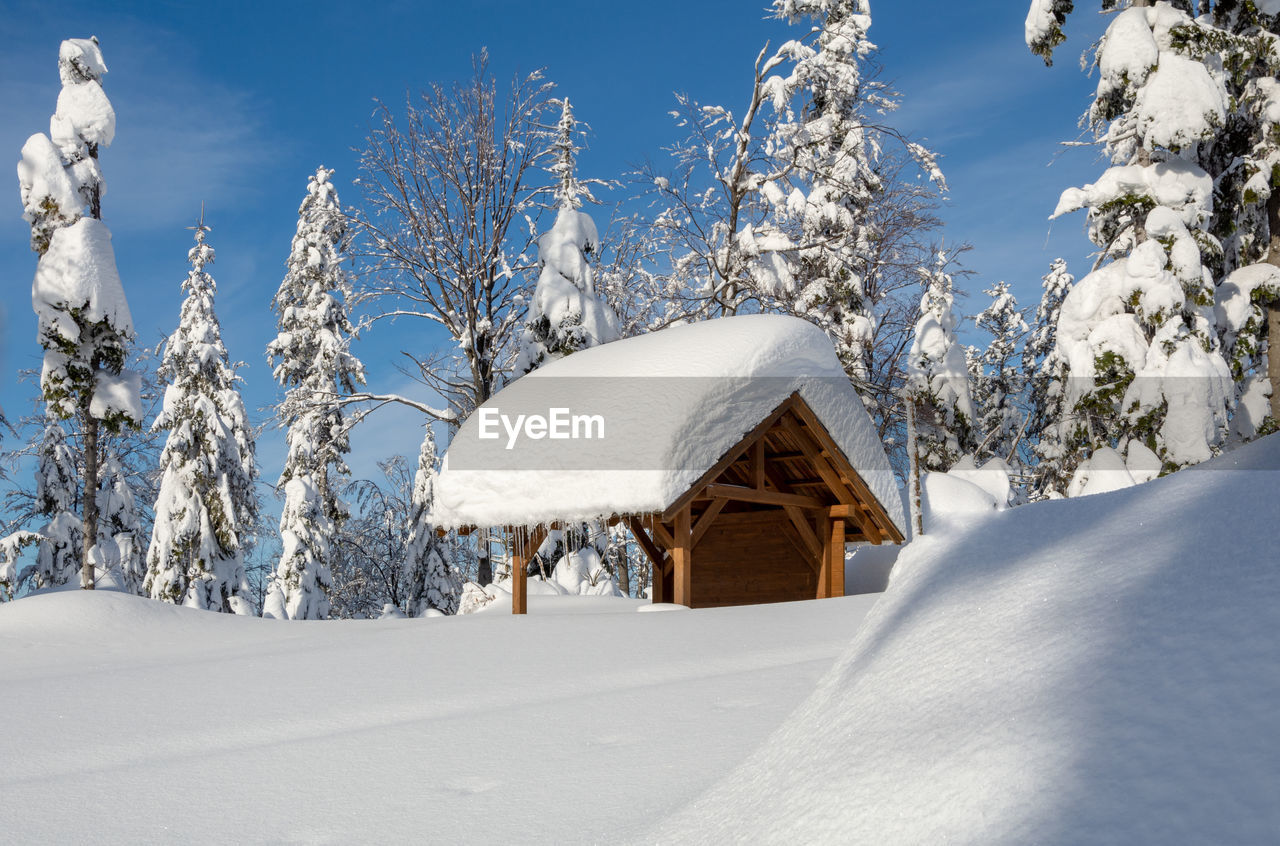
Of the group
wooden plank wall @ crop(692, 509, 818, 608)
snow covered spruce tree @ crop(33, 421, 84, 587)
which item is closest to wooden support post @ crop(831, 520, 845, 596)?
wooden plank wall @ crop(692, 509, 818, 608)

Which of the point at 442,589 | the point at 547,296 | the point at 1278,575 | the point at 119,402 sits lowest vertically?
the point at 442,589

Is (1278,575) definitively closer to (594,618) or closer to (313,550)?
(594,618)

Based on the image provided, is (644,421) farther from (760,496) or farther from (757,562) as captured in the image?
(757,562)

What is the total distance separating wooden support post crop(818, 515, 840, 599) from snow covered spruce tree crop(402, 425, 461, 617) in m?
18.4

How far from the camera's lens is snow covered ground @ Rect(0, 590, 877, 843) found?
4.50m

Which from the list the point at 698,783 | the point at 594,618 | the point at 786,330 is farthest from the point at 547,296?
the point at 698,783

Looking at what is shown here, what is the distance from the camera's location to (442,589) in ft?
99.8

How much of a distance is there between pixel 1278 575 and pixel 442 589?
30.0 metres

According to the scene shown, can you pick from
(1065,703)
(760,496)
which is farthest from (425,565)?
(1065,703)

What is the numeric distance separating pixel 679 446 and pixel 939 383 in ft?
41.4

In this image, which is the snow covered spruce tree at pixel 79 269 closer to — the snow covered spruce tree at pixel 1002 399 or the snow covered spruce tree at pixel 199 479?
the snow covered spruce tree at pixel 199 479

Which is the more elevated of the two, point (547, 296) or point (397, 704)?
point (547, 296)

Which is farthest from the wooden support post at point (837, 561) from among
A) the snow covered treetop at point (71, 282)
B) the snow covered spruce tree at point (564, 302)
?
the snow covered treetop at point (71, 282)

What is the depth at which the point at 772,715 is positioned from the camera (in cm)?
572
